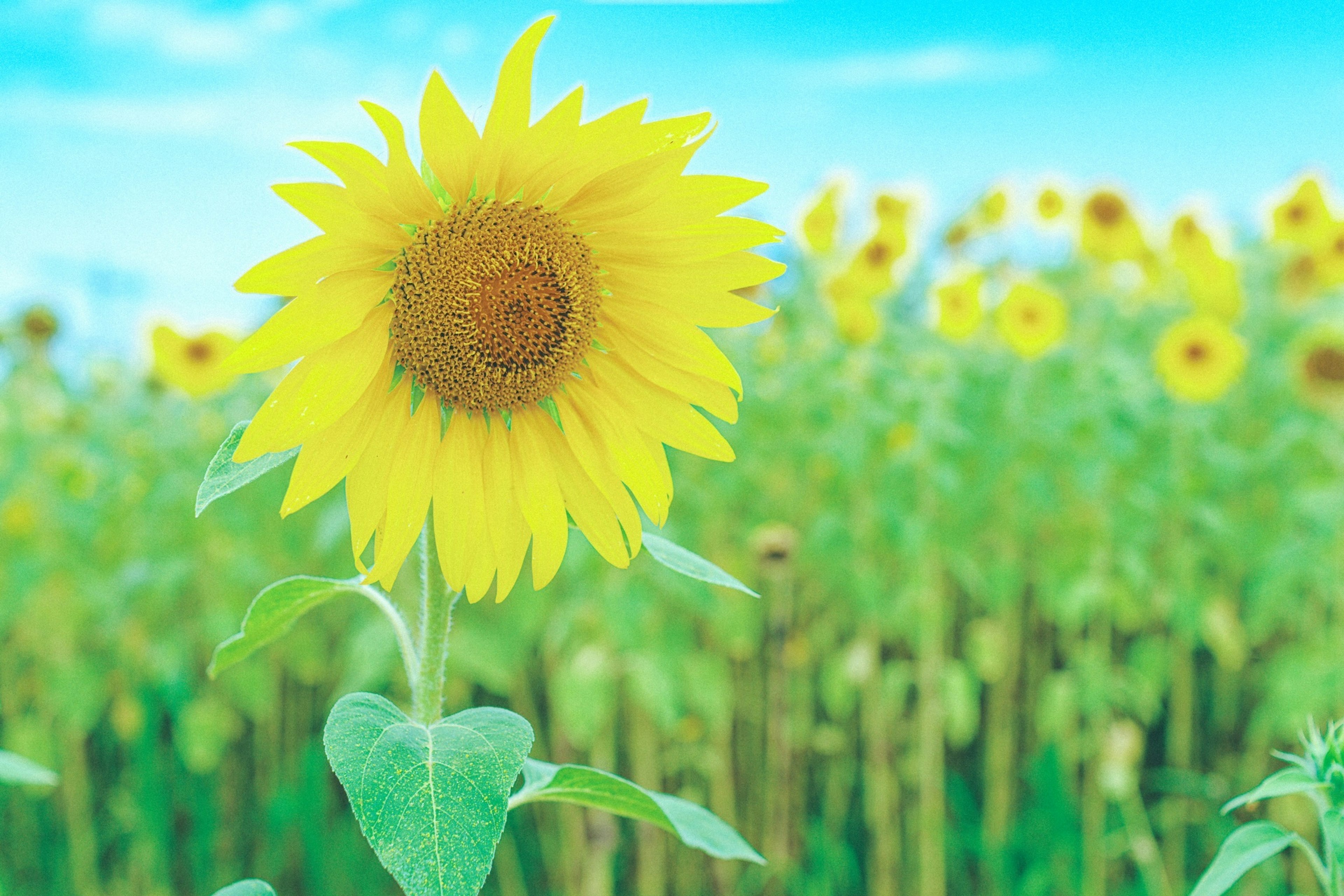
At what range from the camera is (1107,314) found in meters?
3.05

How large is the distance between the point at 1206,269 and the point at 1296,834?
2238 millimetres

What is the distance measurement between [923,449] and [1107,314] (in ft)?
4.53

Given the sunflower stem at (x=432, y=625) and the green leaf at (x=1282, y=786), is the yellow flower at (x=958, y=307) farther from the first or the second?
the sunflower stem at (x=432, y=625)

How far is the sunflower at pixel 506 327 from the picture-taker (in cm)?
58

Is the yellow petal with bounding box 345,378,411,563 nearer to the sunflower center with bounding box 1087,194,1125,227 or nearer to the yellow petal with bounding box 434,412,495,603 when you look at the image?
the yellow petal with bounding box 434,412,495,603

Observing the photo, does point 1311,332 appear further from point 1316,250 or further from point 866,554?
point 866,554

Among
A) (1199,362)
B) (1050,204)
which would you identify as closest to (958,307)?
(1199,362)

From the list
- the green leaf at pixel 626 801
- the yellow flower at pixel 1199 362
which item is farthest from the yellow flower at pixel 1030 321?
the green leaf at pixel 626 801

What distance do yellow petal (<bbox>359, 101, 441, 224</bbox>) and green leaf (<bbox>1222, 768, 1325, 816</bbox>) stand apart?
0.53 metres

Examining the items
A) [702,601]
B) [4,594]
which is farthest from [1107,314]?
[4,594]

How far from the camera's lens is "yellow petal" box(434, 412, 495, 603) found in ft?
2.09

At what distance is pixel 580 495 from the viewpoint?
0.69 meters

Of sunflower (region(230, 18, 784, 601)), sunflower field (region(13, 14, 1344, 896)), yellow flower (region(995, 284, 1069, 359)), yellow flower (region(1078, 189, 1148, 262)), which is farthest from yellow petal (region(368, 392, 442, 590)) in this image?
yellow flower (region(1078, 189, 1148, 262))

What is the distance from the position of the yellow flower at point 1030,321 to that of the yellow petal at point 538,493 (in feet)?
5.80
